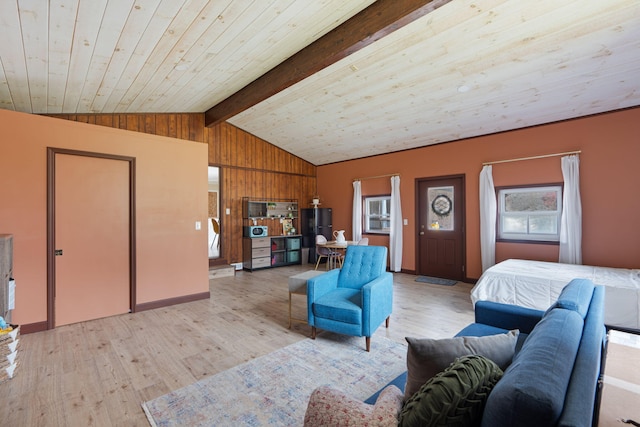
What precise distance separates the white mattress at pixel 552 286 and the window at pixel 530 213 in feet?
2.94

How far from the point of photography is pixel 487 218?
5.30 m

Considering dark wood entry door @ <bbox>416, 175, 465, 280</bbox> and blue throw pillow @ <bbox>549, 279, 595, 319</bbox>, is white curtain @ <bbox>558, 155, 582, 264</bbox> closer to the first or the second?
dark wood entry door @ <bbox>416, 175, 465, 280</bbox>

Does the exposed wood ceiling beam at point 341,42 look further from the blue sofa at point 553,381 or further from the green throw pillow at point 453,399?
the green throw pillow at point 453,399

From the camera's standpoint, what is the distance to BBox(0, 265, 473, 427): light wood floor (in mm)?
2080

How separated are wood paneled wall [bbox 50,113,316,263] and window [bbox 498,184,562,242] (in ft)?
16.4

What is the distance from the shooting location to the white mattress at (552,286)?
3.13 meters

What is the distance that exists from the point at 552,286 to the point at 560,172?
90.1 inches

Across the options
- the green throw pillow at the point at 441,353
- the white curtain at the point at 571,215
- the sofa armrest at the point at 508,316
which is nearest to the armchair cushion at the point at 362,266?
the sofa armrest at the point at 508,316

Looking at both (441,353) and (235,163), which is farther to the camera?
(235,163)

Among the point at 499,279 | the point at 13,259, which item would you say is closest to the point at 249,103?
the point at 13,259

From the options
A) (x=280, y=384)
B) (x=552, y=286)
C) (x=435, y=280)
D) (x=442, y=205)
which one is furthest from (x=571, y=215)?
(x=280, y=384)

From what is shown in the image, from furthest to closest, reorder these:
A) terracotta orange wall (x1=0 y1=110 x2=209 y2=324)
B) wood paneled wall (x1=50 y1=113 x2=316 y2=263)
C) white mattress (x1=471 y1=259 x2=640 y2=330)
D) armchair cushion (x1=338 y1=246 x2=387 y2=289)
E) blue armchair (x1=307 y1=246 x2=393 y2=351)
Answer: wood paneled wall (x1=50 y1=113 x2=316 y2=263)
armchair cushion (x1=338 y1=246 x2=387 y2=289)
terracotta orange wall (x1=0 y1=110 x2=209 y2=324)
white mattress (x1=471 y1=259 x2=640 y2=330)
blue armchair (x1=307 y1=246 x2=393 y2=351)

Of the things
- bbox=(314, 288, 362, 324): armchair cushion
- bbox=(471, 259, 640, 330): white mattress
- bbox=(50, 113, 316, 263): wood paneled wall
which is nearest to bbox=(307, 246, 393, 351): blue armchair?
bbox=(314, 288, 362, 324): armchair cushion

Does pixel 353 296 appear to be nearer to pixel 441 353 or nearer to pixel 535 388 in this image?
pixel 441 353
